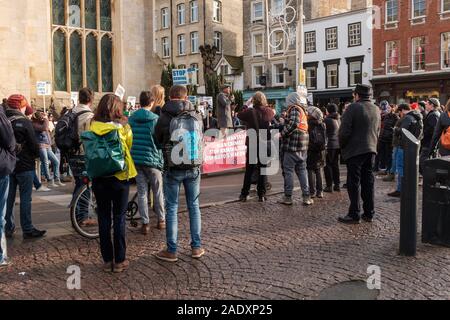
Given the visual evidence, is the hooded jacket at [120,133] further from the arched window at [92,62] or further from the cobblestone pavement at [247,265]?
the arched window at [92,62]

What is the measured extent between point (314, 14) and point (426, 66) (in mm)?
12530

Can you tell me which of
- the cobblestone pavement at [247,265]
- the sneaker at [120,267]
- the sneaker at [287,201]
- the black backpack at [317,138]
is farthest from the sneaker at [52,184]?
the sneaker at [120,267]

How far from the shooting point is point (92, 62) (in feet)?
64.3

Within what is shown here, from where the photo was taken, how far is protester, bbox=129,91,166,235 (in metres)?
6.50

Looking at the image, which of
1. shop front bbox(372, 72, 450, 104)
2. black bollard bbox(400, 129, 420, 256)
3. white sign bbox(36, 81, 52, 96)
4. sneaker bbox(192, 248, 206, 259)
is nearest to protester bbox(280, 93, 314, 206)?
black bollard bbox(400, 129, 420, 256)

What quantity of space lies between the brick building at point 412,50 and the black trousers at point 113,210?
2898 cm

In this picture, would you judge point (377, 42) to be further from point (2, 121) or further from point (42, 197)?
point (2, 121)

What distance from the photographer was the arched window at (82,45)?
18.3 m

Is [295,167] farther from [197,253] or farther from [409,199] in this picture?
[197,253]

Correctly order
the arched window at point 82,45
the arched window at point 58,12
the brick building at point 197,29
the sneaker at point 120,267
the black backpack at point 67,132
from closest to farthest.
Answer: the sneaker at point 120,267 → the black backpack at point 67,132 → the arched window at point 58,12 → the arched window at point 82,45 → the brick building at point 197,29

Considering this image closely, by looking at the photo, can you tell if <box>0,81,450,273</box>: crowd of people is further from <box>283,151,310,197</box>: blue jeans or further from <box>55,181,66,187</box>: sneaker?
<box>55,181,66,187</box>: sneaker

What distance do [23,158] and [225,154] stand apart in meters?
7.09

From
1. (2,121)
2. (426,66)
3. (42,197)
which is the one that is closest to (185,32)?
(426,66)

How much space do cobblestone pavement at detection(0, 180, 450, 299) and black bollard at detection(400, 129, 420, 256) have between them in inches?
7.3
